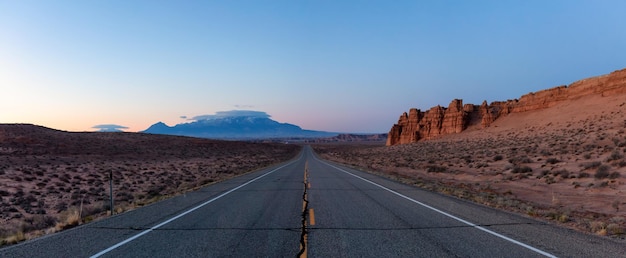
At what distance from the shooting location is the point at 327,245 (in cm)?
764

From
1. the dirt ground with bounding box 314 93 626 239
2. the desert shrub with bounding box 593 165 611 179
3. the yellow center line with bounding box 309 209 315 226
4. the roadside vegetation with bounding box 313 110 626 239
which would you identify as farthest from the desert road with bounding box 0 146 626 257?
the desert shrub with bounding box 593 165 611 179

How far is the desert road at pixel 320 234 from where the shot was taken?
723cm

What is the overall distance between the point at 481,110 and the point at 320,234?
349 ft

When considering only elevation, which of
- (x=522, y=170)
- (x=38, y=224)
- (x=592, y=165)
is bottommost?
(x=38, y=224)

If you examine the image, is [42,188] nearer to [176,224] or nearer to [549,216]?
[176,224]

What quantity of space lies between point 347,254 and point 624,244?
5.50 m

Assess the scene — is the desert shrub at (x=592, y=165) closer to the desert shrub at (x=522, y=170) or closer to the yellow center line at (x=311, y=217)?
the desert shrub at (x=522, y=170)

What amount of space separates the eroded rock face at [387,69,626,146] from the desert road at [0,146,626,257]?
72.2 m

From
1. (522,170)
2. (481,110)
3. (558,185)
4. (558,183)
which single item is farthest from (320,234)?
(481,110)

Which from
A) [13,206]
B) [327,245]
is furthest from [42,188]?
[327,245]

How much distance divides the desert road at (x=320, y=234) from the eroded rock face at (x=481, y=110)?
7216 cm

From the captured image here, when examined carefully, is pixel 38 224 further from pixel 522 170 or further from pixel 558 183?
pixel 522 170

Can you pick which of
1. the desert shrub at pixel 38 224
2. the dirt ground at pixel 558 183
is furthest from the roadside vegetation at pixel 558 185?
the desert shrub at pixel 38 224

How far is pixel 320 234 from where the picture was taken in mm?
8680
